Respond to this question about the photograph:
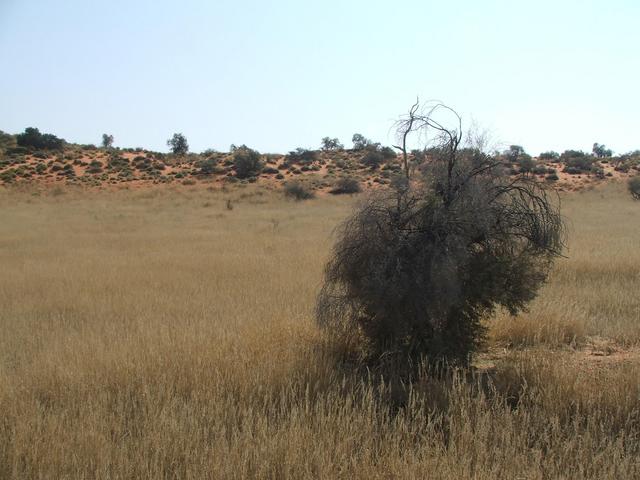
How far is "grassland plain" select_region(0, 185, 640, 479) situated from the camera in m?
3.67

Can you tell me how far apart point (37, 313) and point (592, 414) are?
8177 mm

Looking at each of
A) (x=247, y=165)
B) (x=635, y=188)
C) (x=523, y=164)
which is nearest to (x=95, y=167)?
(x=247, y=165)

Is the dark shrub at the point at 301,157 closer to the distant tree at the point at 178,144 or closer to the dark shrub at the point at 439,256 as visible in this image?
the distant tree at the point at 178,144

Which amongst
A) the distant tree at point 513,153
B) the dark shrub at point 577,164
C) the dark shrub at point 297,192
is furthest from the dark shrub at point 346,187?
the distant tree at point 513,153

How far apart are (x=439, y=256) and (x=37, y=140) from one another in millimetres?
70801

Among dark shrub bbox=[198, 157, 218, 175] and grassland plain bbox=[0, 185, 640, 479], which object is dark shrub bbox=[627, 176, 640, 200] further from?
dark shrub bbox=[198, 157, 218, 175]

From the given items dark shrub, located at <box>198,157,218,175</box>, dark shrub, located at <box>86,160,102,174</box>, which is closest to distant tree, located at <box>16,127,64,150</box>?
dark shrub, located at <box>86,160,102,174</box>

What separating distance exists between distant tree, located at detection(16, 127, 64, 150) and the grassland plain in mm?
61883

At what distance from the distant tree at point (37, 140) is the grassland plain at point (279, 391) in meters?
61.9

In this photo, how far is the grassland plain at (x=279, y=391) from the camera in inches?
145

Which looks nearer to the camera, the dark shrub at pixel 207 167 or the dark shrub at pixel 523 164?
the dark shrub at pixel 523 164

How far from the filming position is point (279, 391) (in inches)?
197

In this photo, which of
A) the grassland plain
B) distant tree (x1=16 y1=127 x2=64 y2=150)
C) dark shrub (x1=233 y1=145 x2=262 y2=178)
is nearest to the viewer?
the grassland plain

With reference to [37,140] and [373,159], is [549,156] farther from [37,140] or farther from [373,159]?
[37,140]
